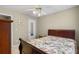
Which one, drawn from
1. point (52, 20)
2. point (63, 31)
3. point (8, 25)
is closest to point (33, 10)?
point (52, 20)

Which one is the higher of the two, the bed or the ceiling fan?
the ceiling fan

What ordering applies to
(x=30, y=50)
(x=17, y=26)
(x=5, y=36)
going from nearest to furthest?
(x=5, y=36)
(x=17, y=26)
(x=30, y=50)

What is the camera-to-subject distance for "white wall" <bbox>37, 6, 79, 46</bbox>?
1521 mm

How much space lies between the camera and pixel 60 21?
1.63 metres

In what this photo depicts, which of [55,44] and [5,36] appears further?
[55,44]

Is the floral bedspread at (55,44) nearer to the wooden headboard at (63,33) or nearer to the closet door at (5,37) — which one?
the wooden headboard at (63,33)

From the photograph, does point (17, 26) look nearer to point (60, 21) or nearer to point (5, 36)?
point (5, 36)

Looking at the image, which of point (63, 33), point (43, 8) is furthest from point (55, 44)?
point (43, 8)

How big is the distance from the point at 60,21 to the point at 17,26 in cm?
74

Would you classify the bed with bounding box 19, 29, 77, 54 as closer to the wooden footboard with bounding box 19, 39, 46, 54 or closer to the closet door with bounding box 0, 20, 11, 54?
the wooden footboard with bounding box 19, 39, 46, 54

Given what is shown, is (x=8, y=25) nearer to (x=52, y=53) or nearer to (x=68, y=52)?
(x=52, y=53)

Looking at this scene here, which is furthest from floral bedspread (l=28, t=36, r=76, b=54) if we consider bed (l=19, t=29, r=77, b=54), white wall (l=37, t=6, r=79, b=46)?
white wall (l=37, t=6, r=79, b=46)

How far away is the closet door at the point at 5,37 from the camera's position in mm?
1396
